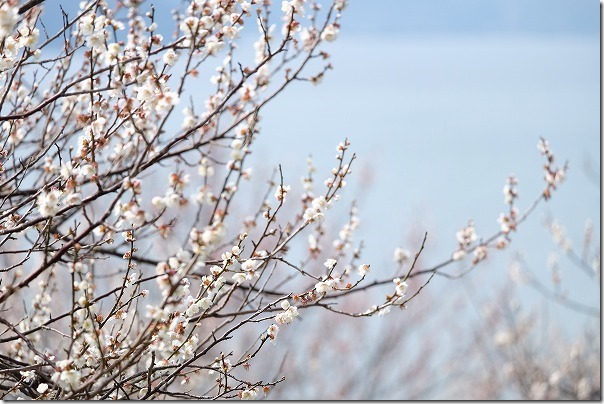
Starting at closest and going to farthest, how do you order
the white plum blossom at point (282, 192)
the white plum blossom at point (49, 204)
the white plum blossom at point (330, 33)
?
the white plum blossom at point (49, 204) → the white plum blossom at point (282, 192) → the white plum blossom at point (330, 33)

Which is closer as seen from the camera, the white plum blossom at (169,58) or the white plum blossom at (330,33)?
the white plum blossom at (169,58)

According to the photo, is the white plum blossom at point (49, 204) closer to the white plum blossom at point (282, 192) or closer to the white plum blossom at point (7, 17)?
the white plum blossom at point (7, 17)

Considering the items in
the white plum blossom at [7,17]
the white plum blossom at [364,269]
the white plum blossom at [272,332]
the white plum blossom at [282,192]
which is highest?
the white plum blossom at [7,17]

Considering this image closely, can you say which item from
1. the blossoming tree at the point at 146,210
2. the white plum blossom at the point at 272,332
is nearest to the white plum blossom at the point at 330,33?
the blossoming tree at the point at 146,210

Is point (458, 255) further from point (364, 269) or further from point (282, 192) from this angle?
point (282, 192)

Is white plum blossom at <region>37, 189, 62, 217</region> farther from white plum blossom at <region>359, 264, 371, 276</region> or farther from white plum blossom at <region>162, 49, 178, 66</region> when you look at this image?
white plum blossom at <region>359, 264, 371, 276</region>

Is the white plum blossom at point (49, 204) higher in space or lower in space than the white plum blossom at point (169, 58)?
lower

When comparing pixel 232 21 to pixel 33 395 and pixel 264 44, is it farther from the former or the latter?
pixel 33 395

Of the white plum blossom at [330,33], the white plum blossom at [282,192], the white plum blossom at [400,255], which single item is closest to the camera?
the white plum blossom at [282,192]

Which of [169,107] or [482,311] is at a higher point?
[482,311]

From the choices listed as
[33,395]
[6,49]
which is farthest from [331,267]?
[6,49]

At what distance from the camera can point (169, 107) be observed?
4.07ft

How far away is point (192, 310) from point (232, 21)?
0.72 m

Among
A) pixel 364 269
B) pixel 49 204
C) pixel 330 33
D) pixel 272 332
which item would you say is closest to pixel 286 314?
pixel 272 332
